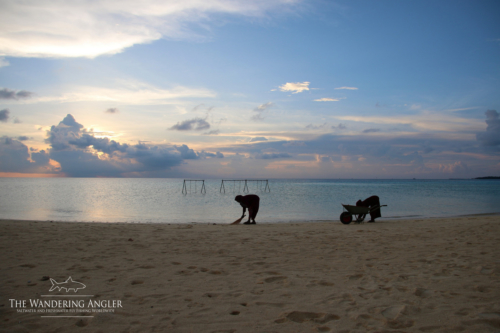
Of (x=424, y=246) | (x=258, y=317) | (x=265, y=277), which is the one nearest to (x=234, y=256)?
(x=265, y=277)

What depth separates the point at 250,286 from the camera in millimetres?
4613

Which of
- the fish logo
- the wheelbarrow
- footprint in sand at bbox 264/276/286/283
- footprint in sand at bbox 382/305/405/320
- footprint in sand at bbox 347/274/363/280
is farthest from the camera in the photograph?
the wheelbarrow

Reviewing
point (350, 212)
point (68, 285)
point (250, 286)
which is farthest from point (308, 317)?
point (350, 212)

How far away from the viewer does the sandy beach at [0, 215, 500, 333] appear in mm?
3404

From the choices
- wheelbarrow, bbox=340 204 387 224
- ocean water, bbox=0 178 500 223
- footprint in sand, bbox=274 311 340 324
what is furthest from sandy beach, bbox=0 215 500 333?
ocean water, bbox=0 178 500 223

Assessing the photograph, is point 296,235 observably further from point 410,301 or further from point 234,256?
point 410,301

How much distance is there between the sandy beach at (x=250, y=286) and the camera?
3404 mm

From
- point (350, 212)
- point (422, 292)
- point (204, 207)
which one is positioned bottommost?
point (204, 207)

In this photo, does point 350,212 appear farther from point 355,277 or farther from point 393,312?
point 393,312

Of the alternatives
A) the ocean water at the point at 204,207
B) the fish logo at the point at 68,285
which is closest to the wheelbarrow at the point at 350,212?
the ocean water at the point at 204,207

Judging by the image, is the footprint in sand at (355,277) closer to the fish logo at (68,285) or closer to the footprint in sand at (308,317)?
the footprint in sand at (308,317)

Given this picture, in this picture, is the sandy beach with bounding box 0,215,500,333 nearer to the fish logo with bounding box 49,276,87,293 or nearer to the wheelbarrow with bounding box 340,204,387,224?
the fish logo with bounding box 49,276,87,293

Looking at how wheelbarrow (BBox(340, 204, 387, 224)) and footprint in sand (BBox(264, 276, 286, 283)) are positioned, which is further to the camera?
wheelbarrow (BBox(340, 204, 387, 224))

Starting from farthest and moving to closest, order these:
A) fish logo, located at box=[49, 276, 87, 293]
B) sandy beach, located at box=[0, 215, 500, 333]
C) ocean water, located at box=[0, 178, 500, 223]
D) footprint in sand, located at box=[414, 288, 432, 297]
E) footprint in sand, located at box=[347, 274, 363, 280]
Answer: ocean water, located at box=[0, 178, 500, 223], footprint in sand, located at box=[347, 274, 363, 280], fish logo, located at box=[49, 276, 87, 293], footprint in sand, located at box=[414, 288, 432, 297], sandy beach, located at box=[0, 215, 500, 333]
